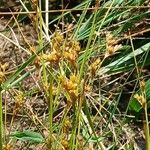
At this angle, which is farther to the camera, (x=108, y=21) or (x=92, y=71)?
(x=108, y=21)

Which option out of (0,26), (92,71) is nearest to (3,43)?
(0,26)

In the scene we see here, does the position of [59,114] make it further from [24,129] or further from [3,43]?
[3,43]

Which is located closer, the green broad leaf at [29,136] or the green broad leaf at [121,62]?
the green broad leaf at [29,136]

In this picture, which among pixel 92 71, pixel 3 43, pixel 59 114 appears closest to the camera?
pixel 92 71

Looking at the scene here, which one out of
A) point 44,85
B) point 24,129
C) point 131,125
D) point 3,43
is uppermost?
point 44,85

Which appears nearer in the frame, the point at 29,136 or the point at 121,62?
the point at 29,136

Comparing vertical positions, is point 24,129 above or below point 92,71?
below

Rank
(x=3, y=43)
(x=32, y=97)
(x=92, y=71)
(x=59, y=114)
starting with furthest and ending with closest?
(x=3, y=43) < (x=32, y=97) < (x=59, y=114) < (x=92, y=71)

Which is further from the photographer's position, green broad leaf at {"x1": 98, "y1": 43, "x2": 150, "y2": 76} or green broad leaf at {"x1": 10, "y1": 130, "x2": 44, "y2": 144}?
green broad leaf at {"x1": 98, "y1": 43, "x2": 150, "y2": 76}
